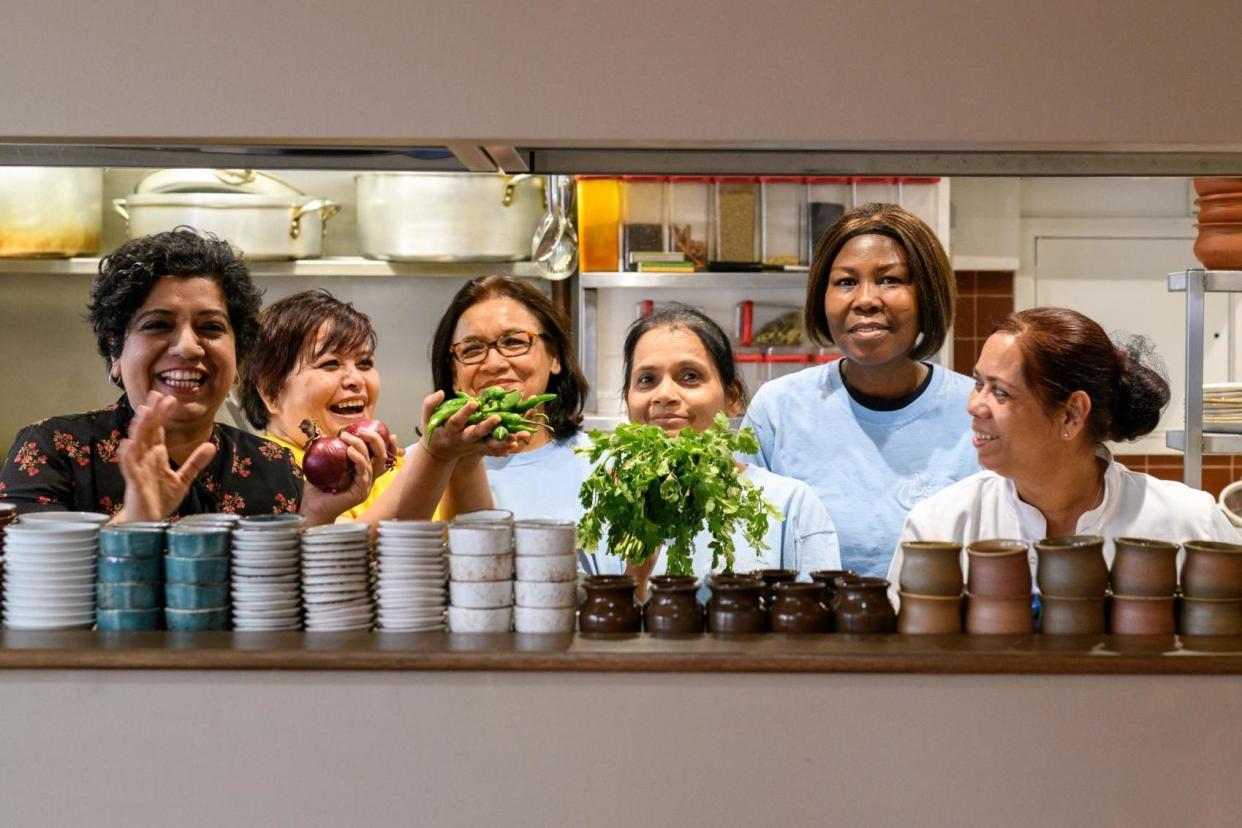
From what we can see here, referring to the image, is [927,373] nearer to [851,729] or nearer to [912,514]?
[912,514]

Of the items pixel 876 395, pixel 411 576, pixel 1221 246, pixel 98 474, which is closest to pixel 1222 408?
pixel 1221 246

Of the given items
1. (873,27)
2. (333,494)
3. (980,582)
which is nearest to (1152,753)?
(980,582)

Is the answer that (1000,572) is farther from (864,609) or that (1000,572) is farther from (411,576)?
(411,576)

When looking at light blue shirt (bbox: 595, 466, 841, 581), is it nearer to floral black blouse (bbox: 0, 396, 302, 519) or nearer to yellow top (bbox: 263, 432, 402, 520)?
yellow top (bbox: 263, 432, 402, 520)

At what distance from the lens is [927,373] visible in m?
3.15

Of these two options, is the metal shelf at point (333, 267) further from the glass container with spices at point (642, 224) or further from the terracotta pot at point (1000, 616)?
the terracotta pot at point (1000, 616)

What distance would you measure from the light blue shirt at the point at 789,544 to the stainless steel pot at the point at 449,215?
194cm

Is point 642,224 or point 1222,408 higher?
point 642,224

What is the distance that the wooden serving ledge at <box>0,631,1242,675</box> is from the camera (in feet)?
6.18

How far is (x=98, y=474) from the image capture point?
2.48 m

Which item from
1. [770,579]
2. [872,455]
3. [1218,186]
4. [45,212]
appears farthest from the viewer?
[45,212]

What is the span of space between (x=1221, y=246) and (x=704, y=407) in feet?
5.73

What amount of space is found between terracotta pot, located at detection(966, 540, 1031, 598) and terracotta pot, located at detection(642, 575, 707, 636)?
44 centimetres

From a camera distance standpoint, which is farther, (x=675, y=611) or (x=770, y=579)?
(x=770, y=579)
